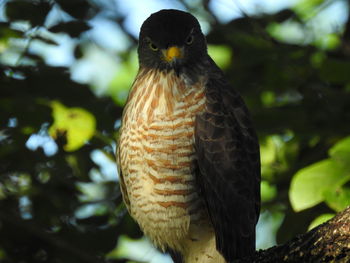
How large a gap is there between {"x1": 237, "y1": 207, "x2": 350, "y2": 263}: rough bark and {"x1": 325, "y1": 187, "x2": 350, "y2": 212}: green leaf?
20.0 inches

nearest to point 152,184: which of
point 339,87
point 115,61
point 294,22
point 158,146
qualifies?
point 158,146

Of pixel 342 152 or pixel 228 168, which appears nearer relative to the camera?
pixel 342 152

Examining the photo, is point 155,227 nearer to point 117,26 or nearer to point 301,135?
point 301,135

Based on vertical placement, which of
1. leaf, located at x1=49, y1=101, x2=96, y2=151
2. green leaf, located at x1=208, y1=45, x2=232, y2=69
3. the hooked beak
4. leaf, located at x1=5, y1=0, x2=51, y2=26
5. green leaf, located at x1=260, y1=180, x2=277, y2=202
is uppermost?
leaf, located at x1=5, y1=0, x2=51, y2=26

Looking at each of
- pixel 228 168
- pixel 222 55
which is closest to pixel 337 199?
pixel 228 168

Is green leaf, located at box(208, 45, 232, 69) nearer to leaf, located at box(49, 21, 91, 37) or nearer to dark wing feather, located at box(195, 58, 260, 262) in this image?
dark wing feather, located at box(195, 58, 260, 262)

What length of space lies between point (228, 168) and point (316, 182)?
0.64m

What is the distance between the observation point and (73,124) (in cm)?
430

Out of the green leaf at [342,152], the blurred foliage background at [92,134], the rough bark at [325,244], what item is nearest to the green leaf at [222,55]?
the blurred foliage background at [92,134]

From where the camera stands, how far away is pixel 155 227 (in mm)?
4234

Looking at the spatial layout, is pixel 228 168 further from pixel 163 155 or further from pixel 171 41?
pixel 171 41

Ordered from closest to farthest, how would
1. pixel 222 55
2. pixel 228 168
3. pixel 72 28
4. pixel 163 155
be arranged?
1. pixel 163 155
2. pixel 228 168
3. pixel 72 28
4. pixel 222 55

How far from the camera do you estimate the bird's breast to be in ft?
12.8

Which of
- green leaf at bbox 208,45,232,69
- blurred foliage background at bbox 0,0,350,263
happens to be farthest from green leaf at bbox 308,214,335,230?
green leaf at bbox 208,45,232,69
